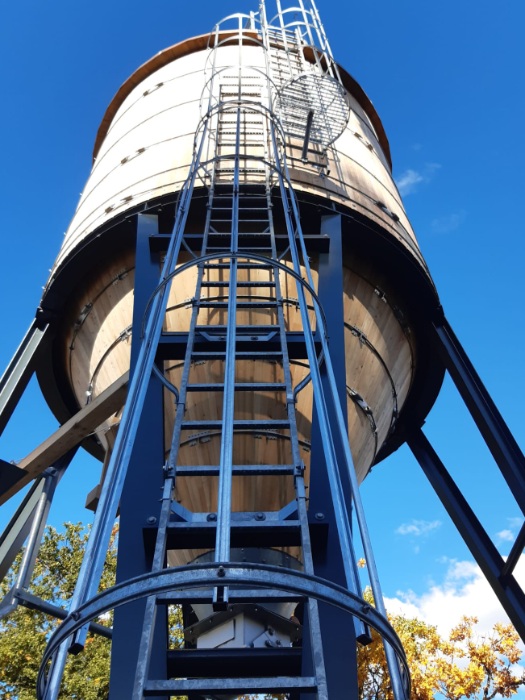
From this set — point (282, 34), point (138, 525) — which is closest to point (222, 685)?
point (138, 525)

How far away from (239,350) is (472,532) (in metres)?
3.19

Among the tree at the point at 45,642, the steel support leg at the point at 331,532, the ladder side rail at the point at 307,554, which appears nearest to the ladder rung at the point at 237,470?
the ladder side rail at the point at 307,554

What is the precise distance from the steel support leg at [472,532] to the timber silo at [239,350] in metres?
0.50

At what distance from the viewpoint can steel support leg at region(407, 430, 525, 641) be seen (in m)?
6.08

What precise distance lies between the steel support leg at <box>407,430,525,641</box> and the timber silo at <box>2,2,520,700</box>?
19.7 inches

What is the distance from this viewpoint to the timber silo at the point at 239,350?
307 centimetres

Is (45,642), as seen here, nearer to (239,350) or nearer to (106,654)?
(106,654)

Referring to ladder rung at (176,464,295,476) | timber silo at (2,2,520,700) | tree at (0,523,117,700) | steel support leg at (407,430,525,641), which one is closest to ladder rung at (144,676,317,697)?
timber silo at (2,2,520,700)

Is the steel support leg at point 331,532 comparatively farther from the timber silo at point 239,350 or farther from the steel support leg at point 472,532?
the steel support leg at point 472,532

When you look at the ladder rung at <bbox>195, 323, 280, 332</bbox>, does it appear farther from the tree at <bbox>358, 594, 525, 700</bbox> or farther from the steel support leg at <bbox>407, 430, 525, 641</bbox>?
the tree at <bbox>358, 594, 525, 700</bbox>

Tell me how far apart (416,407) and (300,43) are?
4955mm

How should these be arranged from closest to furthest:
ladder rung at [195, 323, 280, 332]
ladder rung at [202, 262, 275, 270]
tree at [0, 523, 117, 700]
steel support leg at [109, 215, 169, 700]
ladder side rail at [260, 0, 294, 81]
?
steel support leg at [109, 215, 169, 700] < ladder rung at [195, 323, 280, 332] < ladder rung at [202, 262, 275, 270] < ladder side rail at [260, 0, 294, 81] < tree at [0, 523, 117, 700]

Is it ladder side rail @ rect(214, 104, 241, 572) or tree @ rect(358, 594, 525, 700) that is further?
tree @ rect(358, 594, 525, 700)

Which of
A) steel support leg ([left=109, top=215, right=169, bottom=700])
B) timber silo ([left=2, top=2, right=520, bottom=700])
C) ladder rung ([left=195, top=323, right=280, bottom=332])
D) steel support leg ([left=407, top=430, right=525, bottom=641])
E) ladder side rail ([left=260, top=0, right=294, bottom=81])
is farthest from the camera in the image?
ladder side rail ([left=260, top=0, right=294, bottom=81])
